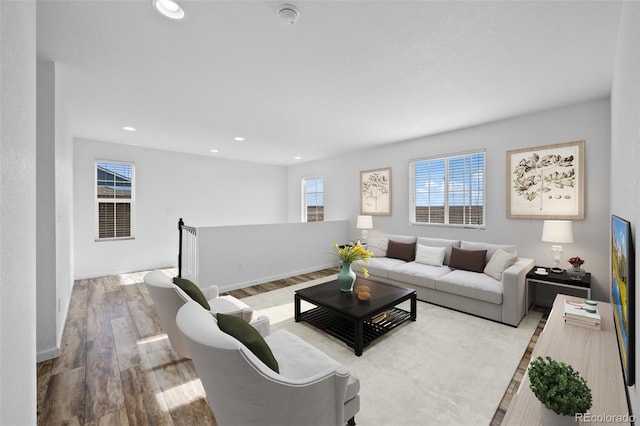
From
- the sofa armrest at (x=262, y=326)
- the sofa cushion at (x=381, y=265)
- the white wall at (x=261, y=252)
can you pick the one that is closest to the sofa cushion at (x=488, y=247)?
the sofa cushion at (x=381, y=265)

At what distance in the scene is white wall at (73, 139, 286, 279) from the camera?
5.10 m

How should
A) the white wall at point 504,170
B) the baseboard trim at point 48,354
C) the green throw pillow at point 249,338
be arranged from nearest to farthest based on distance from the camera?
1. the green throw pillow at point 249,338
2. the baseboard trim at point 48,354
3. the white wall at point 504,170

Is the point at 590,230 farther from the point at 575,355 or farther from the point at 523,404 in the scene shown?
the point at 523,404

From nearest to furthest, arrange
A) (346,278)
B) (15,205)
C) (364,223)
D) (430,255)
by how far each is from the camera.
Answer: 1. (15,205)
2. (346,278)
3. (430,255)
4. (364,223)

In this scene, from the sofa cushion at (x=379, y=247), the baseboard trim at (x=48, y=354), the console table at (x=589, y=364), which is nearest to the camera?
the console table at (x=589, y=364)

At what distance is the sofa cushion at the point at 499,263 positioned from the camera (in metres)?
3.39

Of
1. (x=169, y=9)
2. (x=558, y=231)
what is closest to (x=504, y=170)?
(x=558, y=231)

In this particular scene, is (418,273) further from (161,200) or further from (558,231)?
(161,200)

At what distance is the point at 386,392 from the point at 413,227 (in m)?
3.51

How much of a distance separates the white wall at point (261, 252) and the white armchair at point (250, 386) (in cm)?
308

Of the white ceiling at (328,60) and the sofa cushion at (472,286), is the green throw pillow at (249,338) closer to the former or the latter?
the white ceiling at (328,60)

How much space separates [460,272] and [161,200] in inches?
230

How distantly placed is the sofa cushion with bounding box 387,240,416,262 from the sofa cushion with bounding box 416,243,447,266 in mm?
167

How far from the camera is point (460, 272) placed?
3.78 meters
